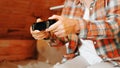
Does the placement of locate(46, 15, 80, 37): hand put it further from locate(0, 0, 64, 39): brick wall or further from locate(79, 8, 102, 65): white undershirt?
locate(0, 0, 64, 39): brick wall

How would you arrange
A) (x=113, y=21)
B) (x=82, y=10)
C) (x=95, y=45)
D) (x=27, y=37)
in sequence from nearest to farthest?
(x=113, y=21) → (x=95, y=45) → (x=82, y=10) → (x=27, y=37)

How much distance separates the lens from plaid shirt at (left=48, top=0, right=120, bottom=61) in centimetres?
103

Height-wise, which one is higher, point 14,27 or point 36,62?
point 14,27

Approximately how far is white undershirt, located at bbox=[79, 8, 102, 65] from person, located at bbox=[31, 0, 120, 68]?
0.08 ft

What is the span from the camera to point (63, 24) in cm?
97

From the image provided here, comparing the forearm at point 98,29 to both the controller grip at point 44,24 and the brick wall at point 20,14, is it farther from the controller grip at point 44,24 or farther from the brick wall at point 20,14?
the brick wall at point 20,14

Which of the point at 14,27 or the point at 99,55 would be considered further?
the point at 14,27

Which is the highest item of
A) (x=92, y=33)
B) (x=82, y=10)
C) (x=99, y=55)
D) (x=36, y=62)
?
(x=82, y=10)

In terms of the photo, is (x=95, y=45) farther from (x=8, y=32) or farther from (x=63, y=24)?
(x=8, y=32)

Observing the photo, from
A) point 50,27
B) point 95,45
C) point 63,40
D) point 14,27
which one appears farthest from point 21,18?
point 50,27

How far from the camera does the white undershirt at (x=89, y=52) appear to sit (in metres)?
1.29

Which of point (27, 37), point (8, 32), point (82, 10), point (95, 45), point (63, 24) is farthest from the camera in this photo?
point (27, 37)

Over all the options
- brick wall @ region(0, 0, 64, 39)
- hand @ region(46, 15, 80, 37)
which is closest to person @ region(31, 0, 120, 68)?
hand @ region(46, 15, 80, 37)

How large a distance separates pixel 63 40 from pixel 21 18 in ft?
3.07
